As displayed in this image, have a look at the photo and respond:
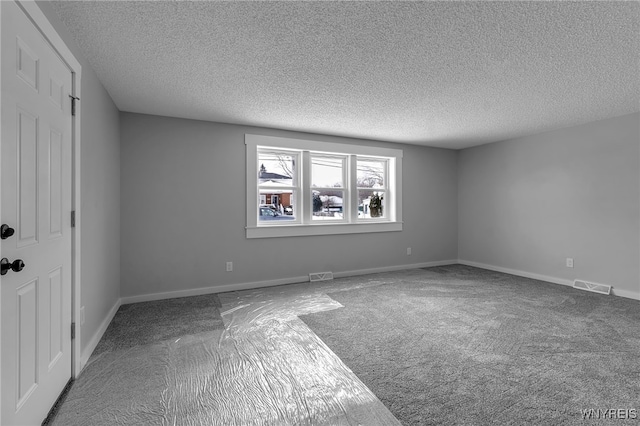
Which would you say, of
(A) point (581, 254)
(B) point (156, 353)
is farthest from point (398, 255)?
(B) point (156, 353)

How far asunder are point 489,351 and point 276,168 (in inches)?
137

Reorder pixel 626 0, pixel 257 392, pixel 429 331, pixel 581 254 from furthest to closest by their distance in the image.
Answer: pixel 581 254 < pixel 429 331 < pixel 257 392 < pixel 626 0

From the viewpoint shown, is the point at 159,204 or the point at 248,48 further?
the point at 159,204

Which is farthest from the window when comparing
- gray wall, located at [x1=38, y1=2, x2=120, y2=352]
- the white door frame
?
the white door frame

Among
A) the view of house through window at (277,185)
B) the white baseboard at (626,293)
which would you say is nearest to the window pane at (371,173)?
the view of house through window at (277,185)

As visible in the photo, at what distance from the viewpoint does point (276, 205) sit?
4.61 m

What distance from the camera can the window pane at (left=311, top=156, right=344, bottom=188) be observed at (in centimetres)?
491

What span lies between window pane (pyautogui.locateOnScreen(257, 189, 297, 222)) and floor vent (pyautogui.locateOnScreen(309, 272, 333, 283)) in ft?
3.06

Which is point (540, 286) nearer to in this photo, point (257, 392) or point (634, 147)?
point (634, 147)

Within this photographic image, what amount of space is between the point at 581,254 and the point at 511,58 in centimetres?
345

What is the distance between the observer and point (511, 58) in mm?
2322

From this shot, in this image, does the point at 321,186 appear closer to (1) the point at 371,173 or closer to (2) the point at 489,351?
(1) the point at 371,173

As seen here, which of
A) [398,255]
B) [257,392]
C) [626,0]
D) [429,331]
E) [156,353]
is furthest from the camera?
[398,255]

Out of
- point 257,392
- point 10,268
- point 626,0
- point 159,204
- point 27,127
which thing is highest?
point 626,0
